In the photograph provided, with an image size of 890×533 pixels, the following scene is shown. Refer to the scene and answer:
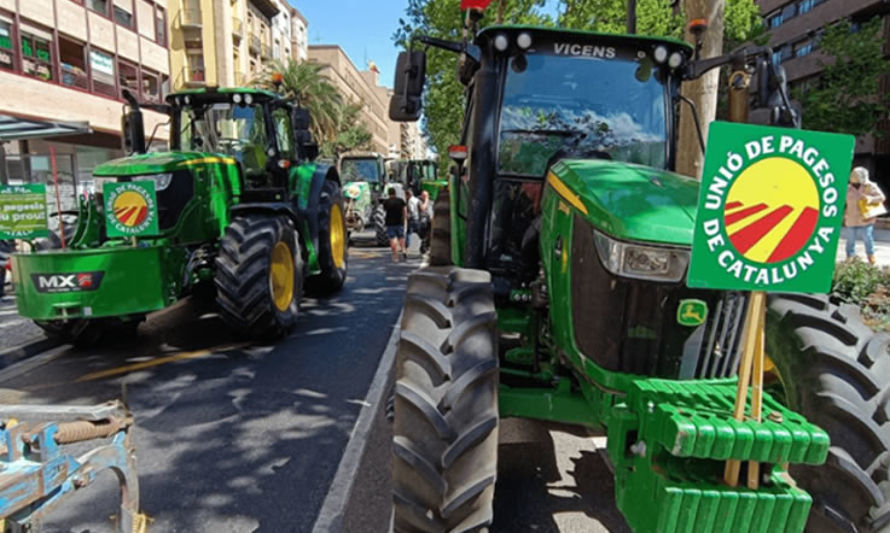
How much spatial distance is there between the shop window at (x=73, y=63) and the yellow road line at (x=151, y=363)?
68.1ft

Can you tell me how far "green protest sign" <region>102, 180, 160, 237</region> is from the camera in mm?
5656

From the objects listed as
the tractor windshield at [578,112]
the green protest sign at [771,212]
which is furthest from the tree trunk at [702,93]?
the green protest sign at [771,212]

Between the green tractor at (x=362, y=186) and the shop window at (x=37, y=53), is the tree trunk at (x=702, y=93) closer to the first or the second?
the green tractor at (x=362, y=186)

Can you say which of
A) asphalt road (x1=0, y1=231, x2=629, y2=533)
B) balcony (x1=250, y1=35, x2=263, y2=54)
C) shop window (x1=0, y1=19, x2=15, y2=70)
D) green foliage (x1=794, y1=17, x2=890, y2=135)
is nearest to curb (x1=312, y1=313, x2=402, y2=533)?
asphalt road (x1=0, y1=231, x2=629, y2=533)

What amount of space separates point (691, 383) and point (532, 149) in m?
1.89

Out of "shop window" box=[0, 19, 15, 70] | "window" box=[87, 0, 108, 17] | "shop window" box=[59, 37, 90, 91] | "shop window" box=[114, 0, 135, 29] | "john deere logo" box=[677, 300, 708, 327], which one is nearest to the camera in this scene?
"john deere logo" box=[677, 300, 708, 327]

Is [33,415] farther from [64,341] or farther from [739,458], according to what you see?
[64,341]

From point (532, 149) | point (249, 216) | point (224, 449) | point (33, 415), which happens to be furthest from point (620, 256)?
point (249, 216)

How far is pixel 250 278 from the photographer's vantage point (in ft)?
18.4

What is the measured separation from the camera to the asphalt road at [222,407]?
10.5 ft

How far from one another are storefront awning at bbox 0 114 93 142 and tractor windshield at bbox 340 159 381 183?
10.6 meters

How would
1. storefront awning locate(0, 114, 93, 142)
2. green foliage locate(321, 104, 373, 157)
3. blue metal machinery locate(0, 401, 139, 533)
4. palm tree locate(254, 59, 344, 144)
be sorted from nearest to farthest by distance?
1. blue metal machinery locate(0, 401, 139, 533)
2. storefront awning locate(0, 114, 93, 142)
3. palm tree locate(254, 59, 344, 144)
4. green foliage locate(321, 104, 373, 157)

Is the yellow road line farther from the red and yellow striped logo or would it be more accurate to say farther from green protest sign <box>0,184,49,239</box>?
the red and yellow striped logo

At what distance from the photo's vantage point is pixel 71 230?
22.0 feet
